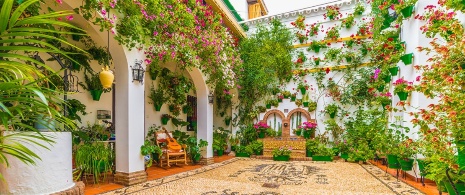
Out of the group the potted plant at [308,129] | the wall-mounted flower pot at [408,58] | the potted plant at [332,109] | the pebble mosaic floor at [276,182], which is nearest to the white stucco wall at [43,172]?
the pebble mosaic floor at [276,182]

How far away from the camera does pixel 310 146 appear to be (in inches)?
312

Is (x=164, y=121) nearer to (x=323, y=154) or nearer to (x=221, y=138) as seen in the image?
(x=221, y=138)

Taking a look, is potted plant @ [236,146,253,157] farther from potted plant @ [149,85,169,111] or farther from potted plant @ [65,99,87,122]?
potted plant @ [65,99,87,122]

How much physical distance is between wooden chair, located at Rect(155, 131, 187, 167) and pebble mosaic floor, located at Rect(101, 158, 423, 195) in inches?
24.3

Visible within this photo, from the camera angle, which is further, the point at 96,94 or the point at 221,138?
the point at 221,138

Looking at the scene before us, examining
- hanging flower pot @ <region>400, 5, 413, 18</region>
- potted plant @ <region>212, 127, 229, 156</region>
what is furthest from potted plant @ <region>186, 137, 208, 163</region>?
hanging flower pot @ <region>400, 5, 413, 18</region>

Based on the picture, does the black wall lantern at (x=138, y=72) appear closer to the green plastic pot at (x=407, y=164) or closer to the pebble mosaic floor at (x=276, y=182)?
the pebble mosaic floor at (x=276, y=182)

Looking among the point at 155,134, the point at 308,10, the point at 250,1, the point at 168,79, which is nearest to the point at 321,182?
the point at 155,134

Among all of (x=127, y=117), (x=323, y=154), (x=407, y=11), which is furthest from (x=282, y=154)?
(x=127, y=117)

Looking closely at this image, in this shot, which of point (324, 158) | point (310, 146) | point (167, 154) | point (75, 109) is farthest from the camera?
point (310, 146)

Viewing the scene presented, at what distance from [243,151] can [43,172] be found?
674 cm

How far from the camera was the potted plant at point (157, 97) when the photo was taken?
22.9 feet

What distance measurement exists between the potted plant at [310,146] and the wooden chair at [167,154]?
3578mm

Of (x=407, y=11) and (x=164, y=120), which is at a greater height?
(x=407, y=11)
